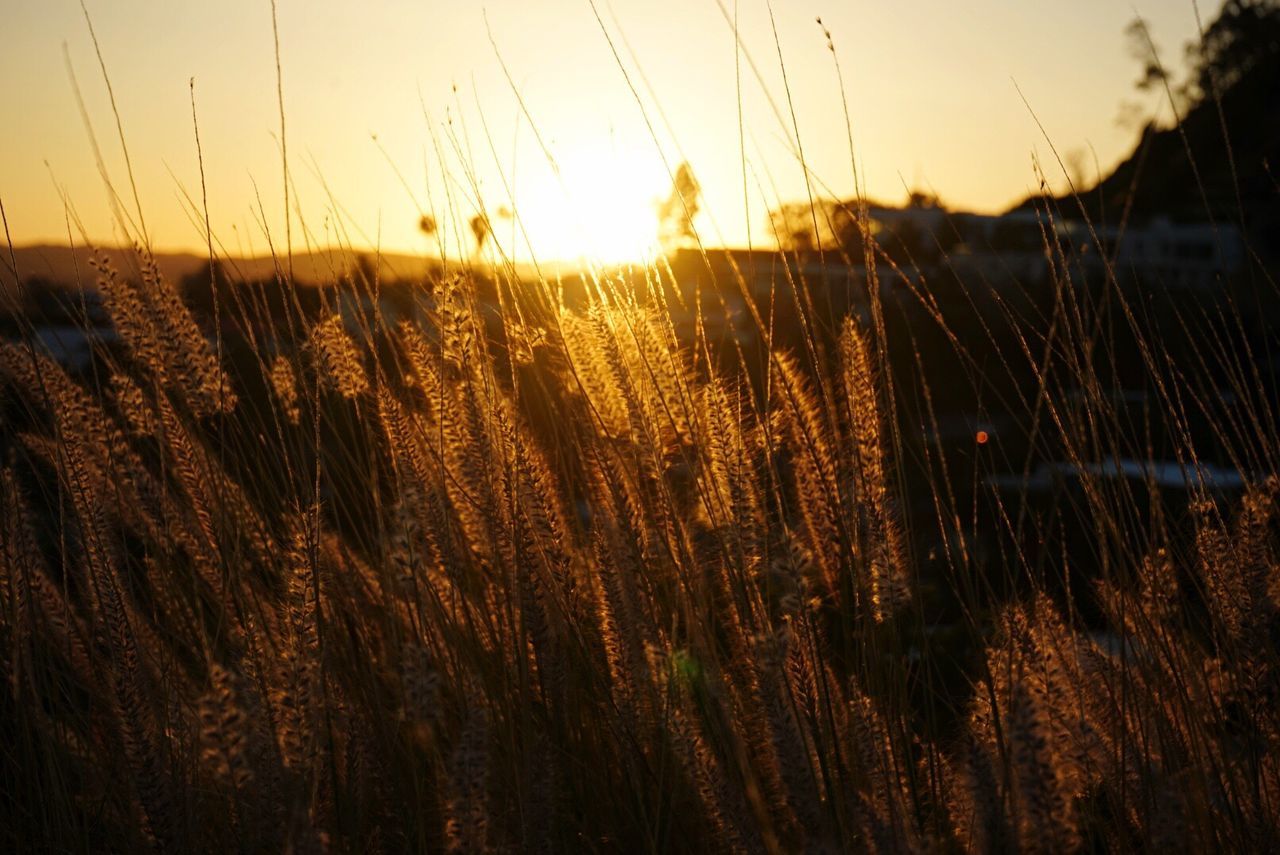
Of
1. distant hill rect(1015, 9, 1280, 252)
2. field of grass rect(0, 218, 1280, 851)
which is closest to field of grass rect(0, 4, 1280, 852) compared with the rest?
field of grass rect(0, 218, 1280, 851)

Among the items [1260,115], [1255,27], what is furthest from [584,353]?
[1255,27]

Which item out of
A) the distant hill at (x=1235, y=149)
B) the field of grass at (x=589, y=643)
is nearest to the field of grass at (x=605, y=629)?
the field of grass at (x=589, y=643)

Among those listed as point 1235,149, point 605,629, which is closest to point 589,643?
point 605,629

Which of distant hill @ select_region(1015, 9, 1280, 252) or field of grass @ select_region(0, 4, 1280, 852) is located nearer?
field of grass @ select_region(0, 4, 1280, 852)

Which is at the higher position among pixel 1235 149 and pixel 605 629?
pixel 1235 149

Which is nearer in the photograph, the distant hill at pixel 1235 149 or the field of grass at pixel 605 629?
the field of grass at pixel 605 629

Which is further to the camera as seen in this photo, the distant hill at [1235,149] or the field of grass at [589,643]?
the distant hill at [1235,149]

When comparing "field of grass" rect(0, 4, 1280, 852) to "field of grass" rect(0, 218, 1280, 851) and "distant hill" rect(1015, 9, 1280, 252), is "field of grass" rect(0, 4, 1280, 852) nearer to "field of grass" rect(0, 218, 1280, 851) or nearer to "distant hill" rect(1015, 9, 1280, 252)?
"field of grass" rect(0, 218, 1280, 851)

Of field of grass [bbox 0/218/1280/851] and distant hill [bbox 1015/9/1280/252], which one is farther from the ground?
distant hill [bbox 1015/9/1280/252]

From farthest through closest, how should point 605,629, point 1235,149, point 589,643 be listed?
point 1235,149 < point 589,643 < point 605,629

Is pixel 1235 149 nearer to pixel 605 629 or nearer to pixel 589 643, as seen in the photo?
pixel 589 643

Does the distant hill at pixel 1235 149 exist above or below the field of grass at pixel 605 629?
above

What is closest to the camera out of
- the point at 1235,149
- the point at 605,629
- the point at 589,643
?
the point at 605,629

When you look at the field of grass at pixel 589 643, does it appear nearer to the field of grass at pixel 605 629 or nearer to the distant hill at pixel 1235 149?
the field of grass at pixel 605 629
